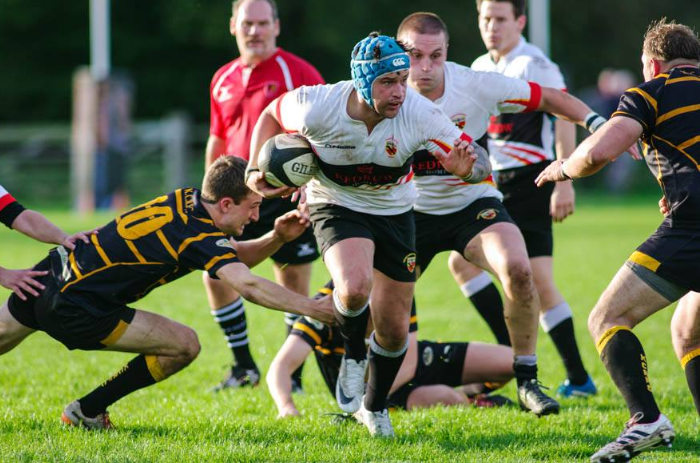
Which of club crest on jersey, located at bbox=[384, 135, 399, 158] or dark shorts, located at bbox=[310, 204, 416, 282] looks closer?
club crest on jersey, located at bbox=[384, 135, 399, 158]

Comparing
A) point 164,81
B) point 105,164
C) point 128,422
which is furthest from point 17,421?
point 164,81

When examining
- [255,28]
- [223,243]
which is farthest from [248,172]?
[255,28]

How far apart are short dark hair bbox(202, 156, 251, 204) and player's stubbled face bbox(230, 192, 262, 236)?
0.11ft

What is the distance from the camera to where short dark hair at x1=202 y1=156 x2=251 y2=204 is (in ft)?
17.1

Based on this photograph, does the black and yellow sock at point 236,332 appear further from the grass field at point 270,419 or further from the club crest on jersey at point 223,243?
the club crest on jersey at point 223,243

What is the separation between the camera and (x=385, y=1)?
34.1 m

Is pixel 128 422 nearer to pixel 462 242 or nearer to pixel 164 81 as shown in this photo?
pixel 462 242

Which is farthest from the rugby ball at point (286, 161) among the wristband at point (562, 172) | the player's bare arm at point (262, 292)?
the wristband at point (562, 172)

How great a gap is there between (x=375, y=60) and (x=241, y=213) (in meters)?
1.12

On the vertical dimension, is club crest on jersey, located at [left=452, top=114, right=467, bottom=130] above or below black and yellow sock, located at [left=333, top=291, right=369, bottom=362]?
above

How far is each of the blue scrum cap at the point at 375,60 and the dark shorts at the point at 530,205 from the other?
2.39 meters

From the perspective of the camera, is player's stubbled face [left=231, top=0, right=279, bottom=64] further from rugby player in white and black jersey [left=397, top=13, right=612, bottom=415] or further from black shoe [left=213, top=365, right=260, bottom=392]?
black shoe [left=213, top=365, right=260, bottom=392]

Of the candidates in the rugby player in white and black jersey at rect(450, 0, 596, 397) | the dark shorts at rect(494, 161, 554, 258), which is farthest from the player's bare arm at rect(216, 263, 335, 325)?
the dark shorts at rect(494, 161, 554, 258)

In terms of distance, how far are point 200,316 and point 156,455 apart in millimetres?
Answer: 5256
